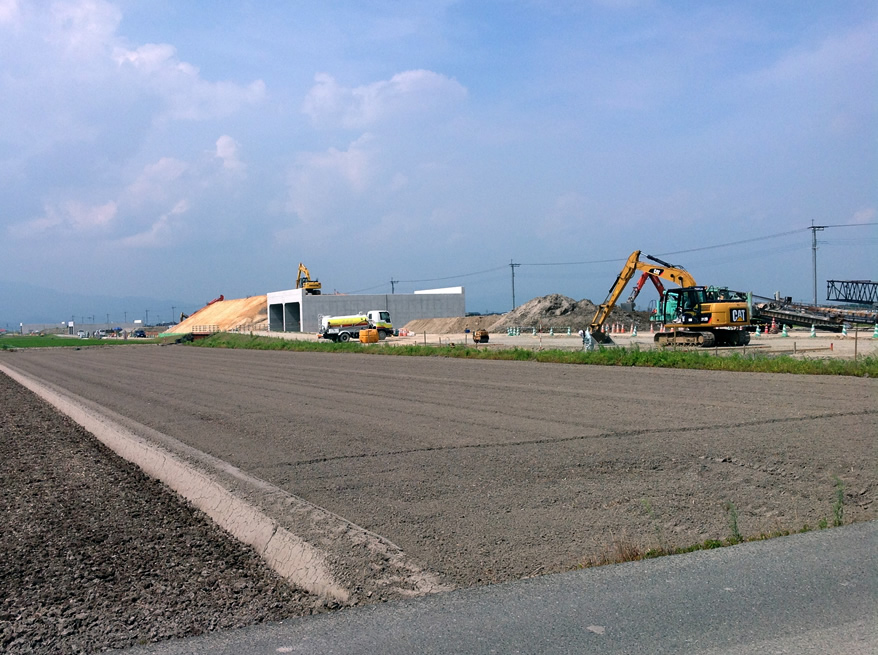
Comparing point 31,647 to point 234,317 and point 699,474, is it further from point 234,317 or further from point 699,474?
point 234,317

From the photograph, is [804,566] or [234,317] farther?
[234,317]

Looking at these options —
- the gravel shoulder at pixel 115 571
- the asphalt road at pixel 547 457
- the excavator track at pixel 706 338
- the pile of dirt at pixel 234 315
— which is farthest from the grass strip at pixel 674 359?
the pile of dirt at pixel 234 315

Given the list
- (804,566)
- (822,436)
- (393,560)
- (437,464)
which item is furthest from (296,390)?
(804,566)

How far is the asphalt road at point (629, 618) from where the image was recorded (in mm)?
4465

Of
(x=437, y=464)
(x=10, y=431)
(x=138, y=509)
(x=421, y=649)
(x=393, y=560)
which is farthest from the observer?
(x=10, y=431)

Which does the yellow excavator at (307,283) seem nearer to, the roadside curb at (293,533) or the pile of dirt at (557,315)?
the pile of dirt at (557,315)

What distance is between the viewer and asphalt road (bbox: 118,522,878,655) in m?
4.46

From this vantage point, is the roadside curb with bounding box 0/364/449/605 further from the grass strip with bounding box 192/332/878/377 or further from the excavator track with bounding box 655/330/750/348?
the excavator track with bounding box 655/330/750/348

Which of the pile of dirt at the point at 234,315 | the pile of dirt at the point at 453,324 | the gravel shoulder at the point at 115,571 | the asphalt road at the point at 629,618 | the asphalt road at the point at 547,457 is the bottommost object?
the gravel shoulder at the point at 115,571

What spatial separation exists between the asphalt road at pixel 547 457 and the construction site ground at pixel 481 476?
35 millimetres

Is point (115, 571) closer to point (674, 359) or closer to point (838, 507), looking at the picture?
point (838, 507)

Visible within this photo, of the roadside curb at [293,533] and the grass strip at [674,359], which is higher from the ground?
the grass strip at [674,359]

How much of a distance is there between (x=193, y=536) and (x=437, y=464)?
3.42 meters

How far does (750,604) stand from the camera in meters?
5.00
